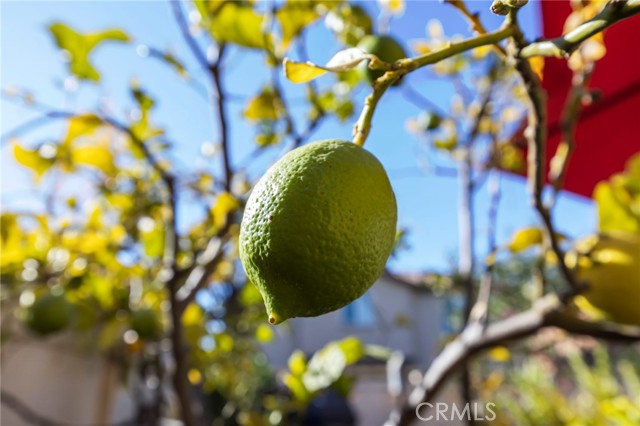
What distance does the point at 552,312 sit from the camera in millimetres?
917

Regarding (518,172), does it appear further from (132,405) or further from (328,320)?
(328,320)

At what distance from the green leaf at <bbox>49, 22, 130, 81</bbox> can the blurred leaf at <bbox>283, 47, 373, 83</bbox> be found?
741 mm

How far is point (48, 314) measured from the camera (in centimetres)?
118

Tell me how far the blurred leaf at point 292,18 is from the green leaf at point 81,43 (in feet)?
0.95

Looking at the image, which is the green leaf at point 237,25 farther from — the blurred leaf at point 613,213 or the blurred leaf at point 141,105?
the blurred leaf at point 613,213

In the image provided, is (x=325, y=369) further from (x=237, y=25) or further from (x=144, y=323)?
(x=237, y=25)

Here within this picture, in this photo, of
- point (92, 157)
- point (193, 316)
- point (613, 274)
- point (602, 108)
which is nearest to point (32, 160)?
point (92, 157)

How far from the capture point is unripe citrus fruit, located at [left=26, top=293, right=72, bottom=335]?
3.88 feet

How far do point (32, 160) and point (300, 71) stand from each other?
3.41 feet

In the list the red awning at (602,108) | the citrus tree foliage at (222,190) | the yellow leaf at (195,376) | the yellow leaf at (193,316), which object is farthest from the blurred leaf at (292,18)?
the yellow leaf at (195,376)

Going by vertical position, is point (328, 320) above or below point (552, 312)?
below

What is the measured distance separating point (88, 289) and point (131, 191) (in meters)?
0.31

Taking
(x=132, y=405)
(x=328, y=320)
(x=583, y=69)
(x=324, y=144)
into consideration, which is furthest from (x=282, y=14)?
(x=328, y=320)

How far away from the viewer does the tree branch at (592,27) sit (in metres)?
0.27
